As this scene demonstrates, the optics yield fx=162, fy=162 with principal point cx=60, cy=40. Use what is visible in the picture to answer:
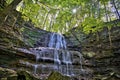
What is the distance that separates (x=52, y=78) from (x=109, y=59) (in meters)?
8.99

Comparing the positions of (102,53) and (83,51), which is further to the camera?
(83,51)

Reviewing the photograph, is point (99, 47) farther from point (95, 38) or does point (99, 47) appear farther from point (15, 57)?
point (15, 57)

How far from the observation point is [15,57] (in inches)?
422

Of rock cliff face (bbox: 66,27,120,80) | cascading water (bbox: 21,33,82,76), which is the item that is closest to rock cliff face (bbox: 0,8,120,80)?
rock cliff face (bbox: 66,27,120,80)

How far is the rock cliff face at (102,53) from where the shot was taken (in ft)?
38.6

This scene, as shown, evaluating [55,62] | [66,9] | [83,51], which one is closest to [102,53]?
[83,51]

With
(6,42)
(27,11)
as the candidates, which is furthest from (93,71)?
(27,11)

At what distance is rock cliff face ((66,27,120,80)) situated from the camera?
38.6 ft

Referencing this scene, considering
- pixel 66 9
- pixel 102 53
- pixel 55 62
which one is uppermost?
pixel 66 9

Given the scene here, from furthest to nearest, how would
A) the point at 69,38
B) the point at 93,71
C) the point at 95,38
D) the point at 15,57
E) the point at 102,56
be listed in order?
the point at 69,38 < the point at 95,38 < the point at 102,56 < the point at 93,71 < the point at 15,57

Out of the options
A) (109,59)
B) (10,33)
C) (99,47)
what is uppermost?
(10,33)

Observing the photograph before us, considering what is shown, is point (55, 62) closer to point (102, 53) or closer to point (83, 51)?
point (83, 51)

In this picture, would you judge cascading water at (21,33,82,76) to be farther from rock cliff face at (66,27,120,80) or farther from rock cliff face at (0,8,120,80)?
rock cliff face at (66,27,120,80)

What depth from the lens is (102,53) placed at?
1346 cm
